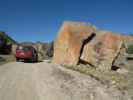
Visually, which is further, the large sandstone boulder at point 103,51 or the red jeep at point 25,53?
the red jeep at point 25,53

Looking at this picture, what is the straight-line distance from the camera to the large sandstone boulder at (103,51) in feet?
65.6

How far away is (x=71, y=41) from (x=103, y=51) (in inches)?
133

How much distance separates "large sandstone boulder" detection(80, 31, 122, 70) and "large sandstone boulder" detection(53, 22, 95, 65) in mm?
951

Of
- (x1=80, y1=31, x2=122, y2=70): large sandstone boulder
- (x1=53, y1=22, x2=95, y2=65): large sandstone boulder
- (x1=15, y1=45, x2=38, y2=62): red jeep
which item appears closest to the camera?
(x1=80, y1=31, x2=122, y2=70): large sandstone boulder

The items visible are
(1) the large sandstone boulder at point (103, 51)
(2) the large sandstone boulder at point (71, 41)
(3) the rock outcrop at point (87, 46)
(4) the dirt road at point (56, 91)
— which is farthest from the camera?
(2) the large sandstone boulder at point (71, 41)

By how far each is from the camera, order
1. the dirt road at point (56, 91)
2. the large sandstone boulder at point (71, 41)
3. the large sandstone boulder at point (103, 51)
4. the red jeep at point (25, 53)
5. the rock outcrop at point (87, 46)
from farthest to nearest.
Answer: the red jeep at point (25, 53) < the large sandstone boulder at point (71, 41) < the rock outcrop at point (87, 46) < the large sandstone boulder at point (103, 51) < the dirt road at point (56, 91)

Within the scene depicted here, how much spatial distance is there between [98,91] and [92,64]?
33.5 ft

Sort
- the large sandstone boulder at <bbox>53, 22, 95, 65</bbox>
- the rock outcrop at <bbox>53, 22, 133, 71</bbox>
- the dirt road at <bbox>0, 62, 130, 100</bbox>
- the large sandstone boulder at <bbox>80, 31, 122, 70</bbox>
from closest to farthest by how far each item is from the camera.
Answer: the dirt road at <bbox>0, 62, 130, 100</bbox>, the large sandstone boulder at <bbox>80, 31, 122, 70</bbox>, the rock outcrop at <bbox>53, 22, 133, 71</bbox>, the large sandstone boulder at <bbox>53, 22, 95, 65</bbox>

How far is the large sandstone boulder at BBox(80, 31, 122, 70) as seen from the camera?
65.6ft

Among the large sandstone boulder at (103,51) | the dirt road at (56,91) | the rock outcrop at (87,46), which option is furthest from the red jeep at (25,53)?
the dirt road at (56,91)

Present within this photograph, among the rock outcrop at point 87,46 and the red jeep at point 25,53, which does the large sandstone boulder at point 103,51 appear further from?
the red jeep at point 25,53

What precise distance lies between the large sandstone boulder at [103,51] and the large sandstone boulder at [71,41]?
951mm

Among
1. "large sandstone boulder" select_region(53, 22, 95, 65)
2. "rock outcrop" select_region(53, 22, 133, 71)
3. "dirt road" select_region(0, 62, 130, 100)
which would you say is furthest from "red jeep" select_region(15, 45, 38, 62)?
"dirt road" select_region(0, 62, 130, 100)

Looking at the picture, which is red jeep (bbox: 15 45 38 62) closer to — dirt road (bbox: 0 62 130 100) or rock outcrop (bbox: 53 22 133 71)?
rock outcrop (bbox: 53 22 133 71)
